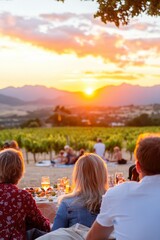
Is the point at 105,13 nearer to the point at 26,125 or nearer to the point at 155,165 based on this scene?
the point at 155,165

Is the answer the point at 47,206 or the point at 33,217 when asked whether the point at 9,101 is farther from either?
the point at 33,217

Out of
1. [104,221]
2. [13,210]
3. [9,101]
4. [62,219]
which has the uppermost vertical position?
[104,221]

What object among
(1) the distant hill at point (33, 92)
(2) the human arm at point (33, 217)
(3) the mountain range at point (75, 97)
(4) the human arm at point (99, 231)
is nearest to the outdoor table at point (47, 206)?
(2) the human arm at point (33, 217)

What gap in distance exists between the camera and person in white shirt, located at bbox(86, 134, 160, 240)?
2.78 metres

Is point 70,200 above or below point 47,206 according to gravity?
above

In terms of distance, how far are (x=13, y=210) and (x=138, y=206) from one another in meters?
1.29

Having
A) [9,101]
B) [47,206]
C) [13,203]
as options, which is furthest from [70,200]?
[9,101]

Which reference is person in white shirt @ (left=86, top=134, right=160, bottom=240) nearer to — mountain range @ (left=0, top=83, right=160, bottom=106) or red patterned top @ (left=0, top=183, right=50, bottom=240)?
red patterned top @ (left=0, top=183, right=50, bottom=240)

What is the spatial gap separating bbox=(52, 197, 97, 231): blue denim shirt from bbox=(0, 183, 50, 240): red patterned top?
0.22 m

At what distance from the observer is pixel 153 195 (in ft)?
9.22

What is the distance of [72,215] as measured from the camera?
3.79 metres

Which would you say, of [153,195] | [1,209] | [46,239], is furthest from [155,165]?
[1,209]

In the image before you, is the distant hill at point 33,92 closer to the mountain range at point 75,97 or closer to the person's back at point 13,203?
the mountain range at point 75,97

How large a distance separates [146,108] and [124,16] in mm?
82507
